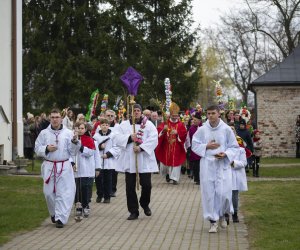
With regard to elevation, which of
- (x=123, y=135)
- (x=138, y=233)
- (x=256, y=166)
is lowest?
(x=138, y=233)

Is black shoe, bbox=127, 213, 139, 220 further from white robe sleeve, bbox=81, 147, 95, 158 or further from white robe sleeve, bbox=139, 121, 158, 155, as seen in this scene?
white robe sleeve, bbox=81, 147, 95, 158

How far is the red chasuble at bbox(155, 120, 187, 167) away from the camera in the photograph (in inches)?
766

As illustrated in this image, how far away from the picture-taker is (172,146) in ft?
64.8

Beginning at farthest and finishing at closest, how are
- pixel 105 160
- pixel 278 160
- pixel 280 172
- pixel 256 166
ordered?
pixel 278 160
pixel 280 172
pixel 256 166
pixel 105 160

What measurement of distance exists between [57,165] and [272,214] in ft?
12.9

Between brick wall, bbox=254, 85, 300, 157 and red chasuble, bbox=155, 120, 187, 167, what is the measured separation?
12535mm

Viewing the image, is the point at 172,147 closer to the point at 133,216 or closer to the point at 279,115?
the point at 133,216

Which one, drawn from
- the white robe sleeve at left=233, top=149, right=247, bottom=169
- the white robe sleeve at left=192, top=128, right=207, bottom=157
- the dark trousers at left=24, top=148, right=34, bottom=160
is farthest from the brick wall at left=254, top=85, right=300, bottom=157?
the white robe sleeve at left=192, top=128, right=207, bottom=157

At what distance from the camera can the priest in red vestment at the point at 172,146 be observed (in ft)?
63.4

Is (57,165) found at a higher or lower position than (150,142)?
lower

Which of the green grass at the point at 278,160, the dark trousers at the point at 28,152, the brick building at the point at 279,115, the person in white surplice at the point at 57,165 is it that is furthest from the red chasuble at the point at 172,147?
the brick building at the point at 279,115

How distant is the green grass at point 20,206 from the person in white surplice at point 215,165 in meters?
2.83

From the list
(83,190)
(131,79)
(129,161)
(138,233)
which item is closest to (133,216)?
Result: (129,161)

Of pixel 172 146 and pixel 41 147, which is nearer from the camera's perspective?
pixel 41 147
